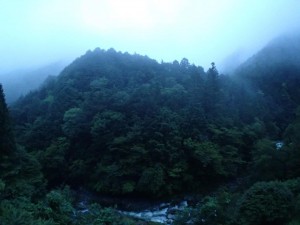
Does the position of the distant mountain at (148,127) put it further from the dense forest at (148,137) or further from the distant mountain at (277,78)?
the distant mountain at (277,78)

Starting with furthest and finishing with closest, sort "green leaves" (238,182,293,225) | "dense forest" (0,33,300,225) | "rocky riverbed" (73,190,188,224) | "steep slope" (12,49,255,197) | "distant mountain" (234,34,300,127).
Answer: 1. "distant mountain" (234,34,300,127)
2. "steep slope" (12,49,255,197)
3. "rocky riverbed" (73,190,188,224)
4. "dense forest" (0,33,300,225)
5. "green leaves" (238,182,293,225)

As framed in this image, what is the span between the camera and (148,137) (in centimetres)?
4225

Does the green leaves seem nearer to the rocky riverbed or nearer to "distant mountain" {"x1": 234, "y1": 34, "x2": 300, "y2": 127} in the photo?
the rocky riverbed

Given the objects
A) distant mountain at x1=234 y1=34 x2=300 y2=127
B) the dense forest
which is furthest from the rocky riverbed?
distant mountain at x1=234 y1=34 x2=300 y2=127

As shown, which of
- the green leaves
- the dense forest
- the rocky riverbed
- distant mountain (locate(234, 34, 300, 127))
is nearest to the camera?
the green leaves

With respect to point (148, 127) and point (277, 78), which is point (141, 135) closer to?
point (148, 127)

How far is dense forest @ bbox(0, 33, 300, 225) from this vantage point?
31062 mm

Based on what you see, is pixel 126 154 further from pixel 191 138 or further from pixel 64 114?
pixel 64 114

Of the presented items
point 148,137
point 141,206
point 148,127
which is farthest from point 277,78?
point 141,206

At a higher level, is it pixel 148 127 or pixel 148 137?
pixel 148 127

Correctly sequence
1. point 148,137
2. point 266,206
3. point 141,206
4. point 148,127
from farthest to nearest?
point 148,127 → point 148,137 → point 141,206 → point 266,206

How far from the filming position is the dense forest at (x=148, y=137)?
31.1 metres

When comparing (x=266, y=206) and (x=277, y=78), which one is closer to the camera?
(x=266, y=206)

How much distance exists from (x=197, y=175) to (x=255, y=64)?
3816 cm
